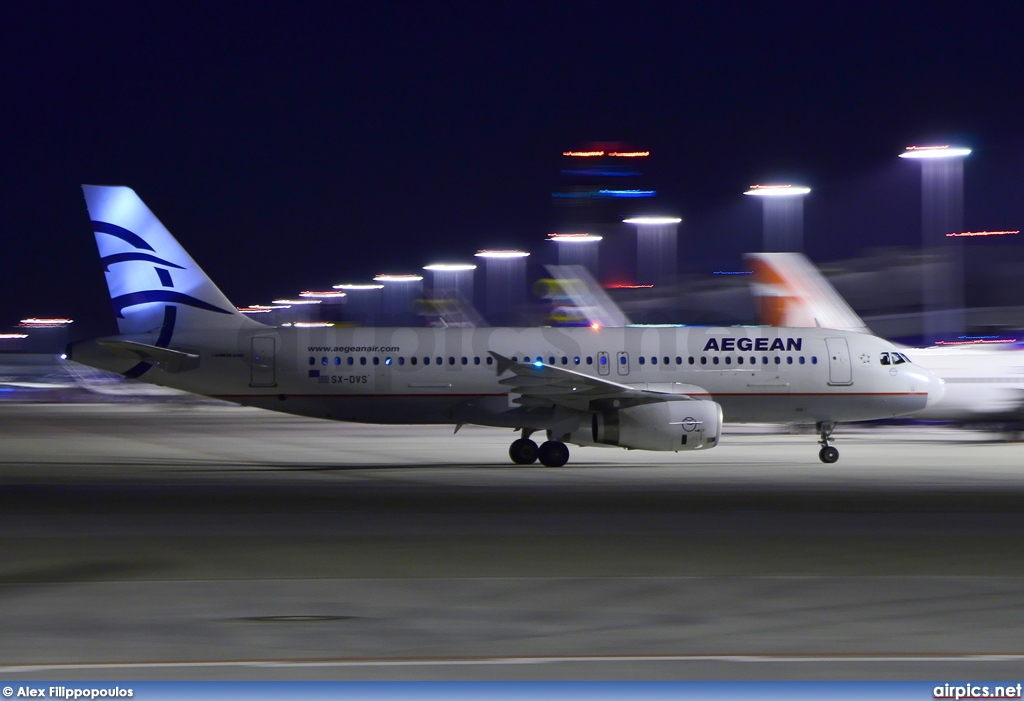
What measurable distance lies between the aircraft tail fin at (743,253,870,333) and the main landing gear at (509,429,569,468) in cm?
2393

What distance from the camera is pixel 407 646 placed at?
29.4ft

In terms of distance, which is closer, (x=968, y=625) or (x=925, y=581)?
(x=968, y=625)

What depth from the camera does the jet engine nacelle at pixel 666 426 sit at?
86.6ft

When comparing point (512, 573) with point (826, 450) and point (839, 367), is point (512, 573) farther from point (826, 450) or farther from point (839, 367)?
point (839, 367)

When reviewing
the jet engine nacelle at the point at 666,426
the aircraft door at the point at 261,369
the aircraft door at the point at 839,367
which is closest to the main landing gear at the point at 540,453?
the jet engine nacelle at the point at 666,426

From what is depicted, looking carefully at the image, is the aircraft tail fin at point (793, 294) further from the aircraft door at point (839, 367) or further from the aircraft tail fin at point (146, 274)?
the aircraft tail fin at point (146, 274)

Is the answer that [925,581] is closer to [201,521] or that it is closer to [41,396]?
[201,521]

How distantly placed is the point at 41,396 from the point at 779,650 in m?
103

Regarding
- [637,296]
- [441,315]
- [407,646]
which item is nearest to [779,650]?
[407,646]

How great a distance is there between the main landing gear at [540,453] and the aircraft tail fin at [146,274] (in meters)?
6.96

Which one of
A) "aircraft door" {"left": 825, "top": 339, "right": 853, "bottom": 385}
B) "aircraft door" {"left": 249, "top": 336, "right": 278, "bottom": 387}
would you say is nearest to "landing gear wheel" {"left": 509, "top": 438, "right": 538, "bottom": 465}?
"aircraft door" {"left": 249, "top": 336, "right": 278, "bottom": 387}

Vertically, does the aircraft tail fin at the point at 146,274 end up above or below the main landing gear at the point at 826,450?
above

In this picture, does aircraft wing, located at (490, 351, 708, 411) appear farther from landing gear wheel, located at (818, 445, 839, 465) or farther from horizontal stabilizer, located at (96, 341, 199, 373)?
horizontal stabilizer, located at (96, 341, 199, 373)

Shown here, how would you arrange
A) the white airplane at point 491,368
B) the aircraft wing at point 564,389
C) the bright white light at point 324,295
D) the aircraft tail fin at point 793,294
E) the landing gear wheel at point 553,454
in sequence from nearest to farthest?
the aircraft wing at point 564,389, the white airplane at point 491,368, the landing gear wheel at point 553,454, the aircraft tail fin at point 793,294, the bright white light at point 324,295
